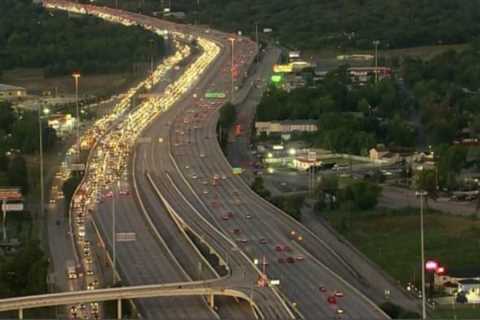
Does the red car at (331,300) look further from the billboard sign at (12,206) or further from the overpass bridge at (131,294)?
the billboard sign at (12,206)

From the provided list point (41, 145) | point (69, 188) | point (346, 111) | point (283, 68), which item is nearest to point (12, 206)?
point (69, 188)

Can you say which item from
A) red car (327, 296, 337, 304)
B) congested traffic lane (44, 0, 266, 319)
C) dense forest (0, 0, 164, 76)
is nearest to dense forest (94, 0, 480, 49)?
dense forest (0, 0, 164, 76)

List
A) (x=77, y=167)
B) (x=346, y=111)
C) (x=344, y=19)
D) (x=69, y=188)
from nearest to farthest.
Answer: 1. (x=69, y=188)
2. (x=77, y=167)
3. (x=346, y=111)
4. (x=344, y=19)

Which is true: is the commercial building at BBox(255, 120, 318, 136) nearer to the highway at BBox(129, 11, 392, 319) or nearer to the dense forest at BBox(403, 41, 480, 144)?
the highway at BBox(129, 11, 392, 319)

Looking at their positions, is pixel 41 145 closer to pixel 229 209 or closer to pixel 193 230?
pixel 229 209

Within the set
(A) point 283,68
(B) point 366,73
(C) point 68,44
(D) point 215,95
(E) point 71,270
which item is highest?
(C) point 68,44

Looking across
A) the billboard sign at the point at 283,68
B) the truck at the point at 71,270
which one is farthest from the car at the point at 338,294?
the billboard sign at the point at 283,68

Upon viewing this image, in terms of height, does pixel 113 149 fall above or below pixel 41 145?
below
